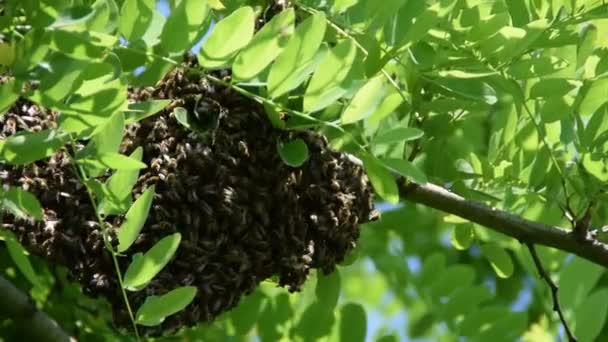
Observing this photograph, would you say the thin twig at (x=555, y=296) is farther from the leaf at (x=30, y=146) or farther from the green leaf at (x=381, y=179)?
the leaf at (x=30, y=146)

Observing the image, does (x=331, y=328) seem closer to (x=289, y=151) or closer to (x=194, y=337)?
(x=194, y=337)

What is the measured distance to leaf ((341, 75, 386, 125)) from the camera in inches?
70.0

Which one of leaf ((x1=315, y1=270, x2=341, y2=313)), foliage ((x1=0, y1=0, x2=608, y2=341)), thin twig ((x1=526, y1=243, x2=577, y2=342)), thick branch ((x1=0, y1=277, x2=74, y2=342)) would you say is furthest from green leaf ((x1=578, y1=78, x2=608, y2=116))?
thick branch ((x1=0, y1=277, x2=74, y2=342))

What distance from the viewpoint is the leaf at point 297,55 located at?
166cm

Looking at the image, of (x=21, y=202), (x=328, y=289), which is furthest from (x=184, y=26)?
(x=328, y=289)

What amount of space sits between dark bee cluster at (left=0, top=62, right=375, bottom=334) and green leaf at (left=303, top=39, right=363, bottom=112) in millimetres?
119

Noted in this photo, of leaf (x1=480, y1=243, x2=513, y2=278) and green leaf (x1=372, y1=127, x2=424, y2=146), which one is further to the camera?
leaf (x1=480, y1=243, x2=513, y2=278)

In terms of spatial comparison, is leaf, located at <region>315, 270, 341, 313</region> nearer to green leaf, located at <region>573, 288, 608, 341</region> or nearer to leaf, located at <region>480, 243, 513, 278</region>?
leaf, located at <region>480, 243, 513, 278</region>

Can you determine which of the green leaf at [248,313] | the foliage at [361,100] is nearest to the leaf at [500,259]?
the foliage at [361,100]

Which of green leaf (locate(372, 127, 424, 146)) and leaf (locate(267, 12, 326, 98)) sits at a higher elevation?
leaf (locate(267, 12, 326, 98))

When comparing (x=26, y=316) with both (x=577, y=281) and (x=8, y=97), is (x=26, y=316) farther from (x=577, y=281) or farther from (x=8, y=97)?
(x=577, y=281)

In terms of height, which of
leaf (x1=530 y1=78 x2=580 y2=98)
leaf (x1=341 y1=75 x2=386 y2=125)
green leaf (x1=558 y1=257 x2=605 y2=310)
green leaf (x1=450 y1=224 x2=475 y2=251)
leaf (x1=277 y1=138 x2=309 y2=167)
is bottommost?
green leaf (x1=558 y1=257 x2=605 y2=310)

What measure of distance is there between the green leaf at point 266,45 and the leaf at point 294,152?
0.47ft

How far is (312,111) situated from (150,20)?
0.77ft
